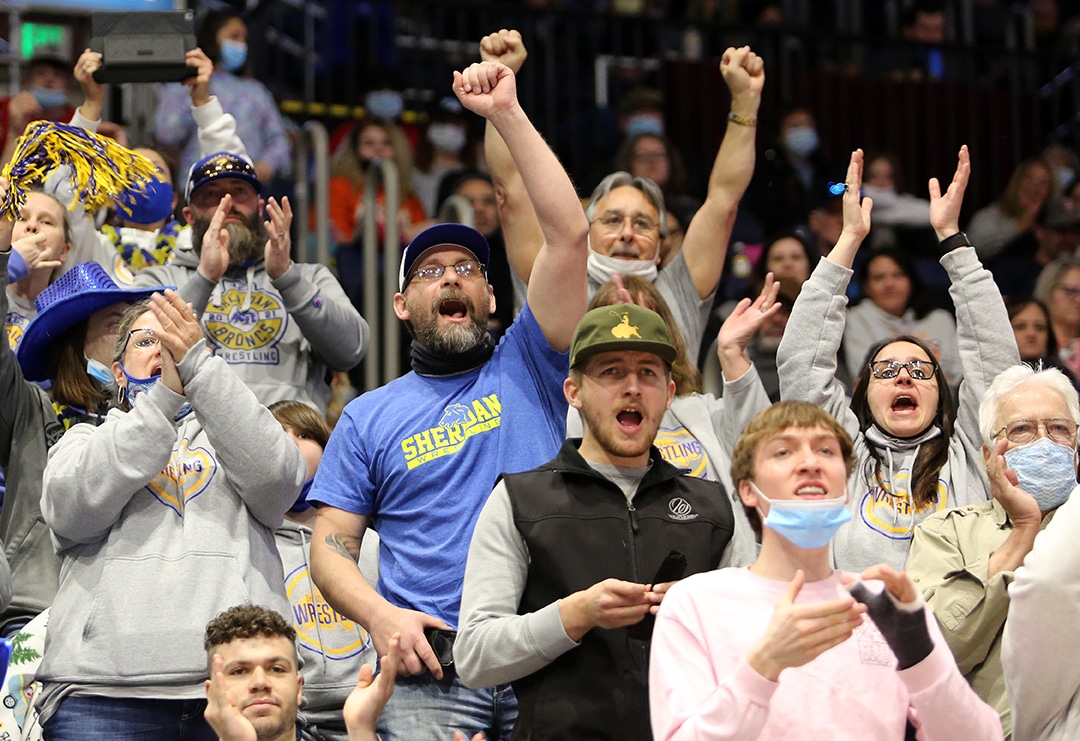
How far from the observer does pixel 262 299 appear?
19.6ft

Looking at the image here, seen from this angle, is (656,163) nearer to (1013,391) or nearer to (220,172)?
(220,172)

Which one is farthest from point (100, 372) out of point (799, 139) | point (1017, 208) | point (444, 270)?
point (1017, 208)

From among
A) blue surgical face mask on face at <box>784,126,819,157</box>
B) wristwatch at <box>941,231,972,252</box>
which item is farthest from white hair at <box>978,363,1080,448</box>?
blue surgical face mask on face at <box>784,126,819,157</box>

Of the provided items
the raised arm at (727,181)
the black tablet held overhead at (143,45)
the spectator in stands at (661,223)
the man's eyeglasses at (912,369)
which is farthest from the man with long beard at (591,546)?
the black tablet held overhead at (143,45)

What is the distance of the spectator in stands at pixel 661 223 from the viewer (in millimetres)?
5672

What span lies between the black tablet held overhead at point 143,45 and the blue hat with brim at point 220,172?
597mm

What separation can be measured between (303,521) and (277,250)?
0.99 meters

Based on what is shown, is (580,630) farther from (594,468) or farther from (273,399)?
(273,399)

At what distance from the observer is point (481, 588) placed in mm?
3818

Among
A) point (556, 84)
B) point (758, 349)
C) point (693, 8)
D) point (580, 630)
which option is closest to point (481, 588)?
point (580, 630)

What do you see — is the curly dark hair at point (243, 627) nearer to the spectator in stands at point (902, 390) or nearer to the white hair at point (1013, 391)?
the spectator in stands at point (902, 390)

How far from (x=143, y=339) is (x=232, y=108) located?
3.52 metres

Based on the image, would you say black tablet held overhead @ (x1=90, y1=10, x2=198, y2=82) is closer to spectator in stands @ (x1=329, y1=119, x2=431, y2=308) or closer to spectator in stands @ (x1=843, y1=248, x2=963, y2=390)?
spectator in stands @ (x1=329, y1=119, x2=431, y2=308)

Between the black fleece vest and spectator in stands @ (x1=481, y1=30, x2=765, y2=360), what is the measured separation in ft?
5.92
